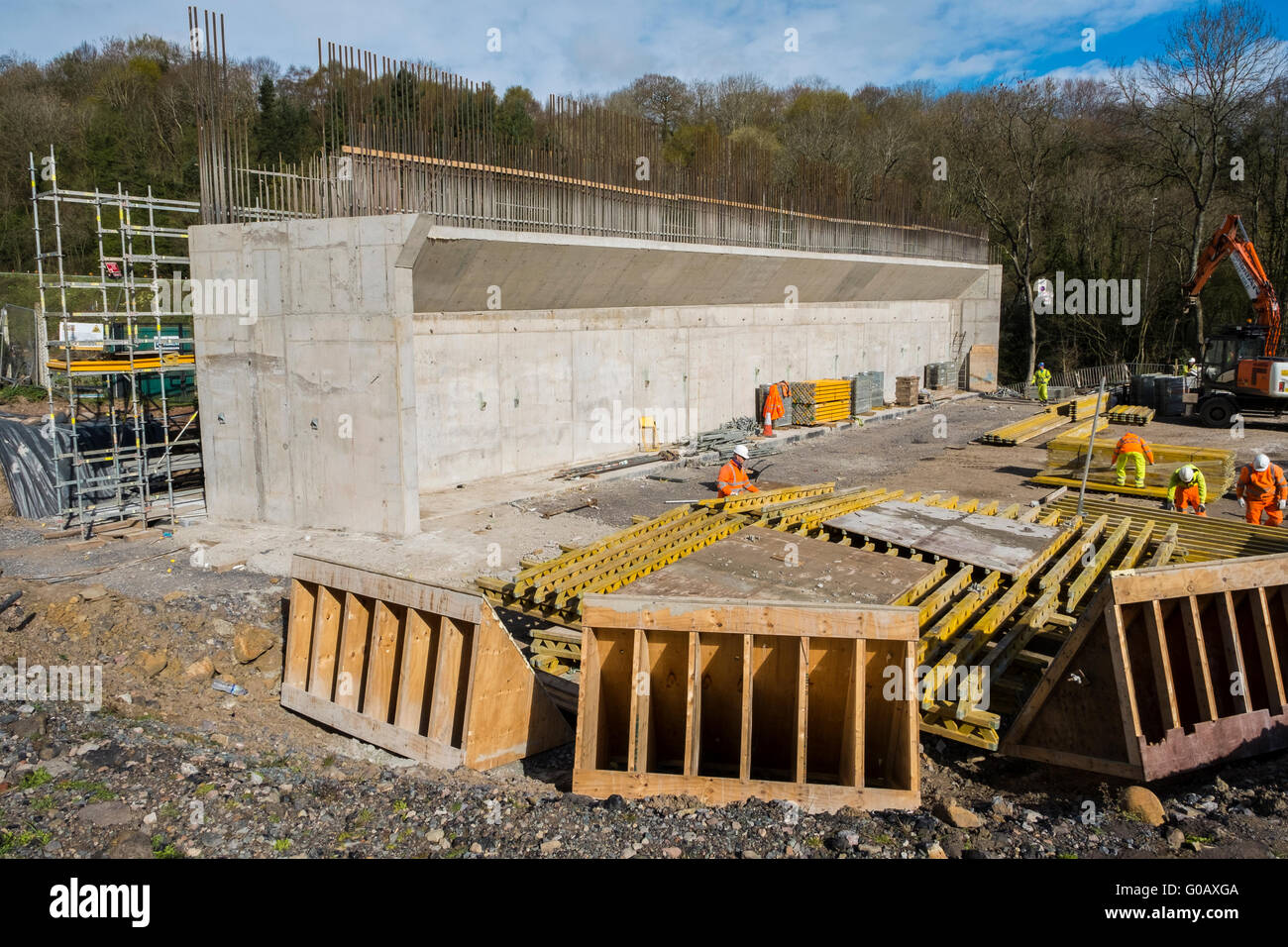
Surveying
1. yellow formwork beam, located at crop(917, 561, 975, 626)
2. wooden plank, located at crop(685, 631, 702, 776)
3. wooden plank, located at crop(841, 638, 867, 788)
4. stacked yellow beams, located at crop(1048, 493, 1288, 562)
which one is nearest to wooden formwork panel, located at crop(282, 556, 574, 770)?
wooden plank, located at crop(685, 631, 702, 776)

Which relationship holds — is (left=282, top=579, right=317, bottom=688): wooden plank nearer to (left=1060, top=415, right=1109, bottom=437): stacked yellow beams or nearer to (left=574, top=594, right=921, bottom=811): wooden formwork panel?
(left=574, top=594, right=921, bottom=811): wooden formwork panel

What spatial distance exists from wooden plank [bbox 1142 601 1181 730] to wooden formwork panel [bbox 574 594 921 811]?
6.14ft

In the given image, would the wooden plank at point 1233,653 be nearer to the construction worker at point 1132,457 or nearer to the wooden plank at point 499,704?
the wooden plank at point 499,704

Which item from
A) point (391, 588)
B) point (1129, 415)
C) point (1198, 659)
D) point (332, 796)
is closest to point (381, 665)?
point (391, 588)

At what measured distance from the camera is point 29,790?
5.61m

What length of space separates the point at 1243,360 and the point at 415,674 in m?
25.8

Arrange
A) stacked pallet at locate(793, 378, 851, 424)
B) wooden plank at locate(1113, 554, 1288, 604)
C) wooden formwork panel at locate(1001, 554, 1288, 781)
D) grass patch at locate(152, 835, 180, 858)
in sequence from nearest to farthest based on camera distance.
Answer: grass patch at locate(152, 835, 180, 858) → wooden formwork panel at locate(1001, 554, 1288, 781) → wooden plank at locate(1113, 554, 1288, 604) → stacked pallet at locate(793, 378, 851, 424)

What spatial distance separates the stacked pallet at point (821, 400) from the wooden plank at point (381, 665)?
62.7 ft

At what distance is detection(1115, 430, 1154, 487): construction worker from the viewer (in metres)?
15.8

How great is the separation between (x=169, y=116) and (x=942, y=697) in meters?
39.4

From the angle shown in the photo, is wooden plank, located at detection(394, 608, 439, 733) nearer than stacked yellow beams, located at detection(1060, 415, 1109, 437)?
Yes

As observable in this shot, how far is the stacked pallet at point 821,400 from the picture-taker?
25.5 m
